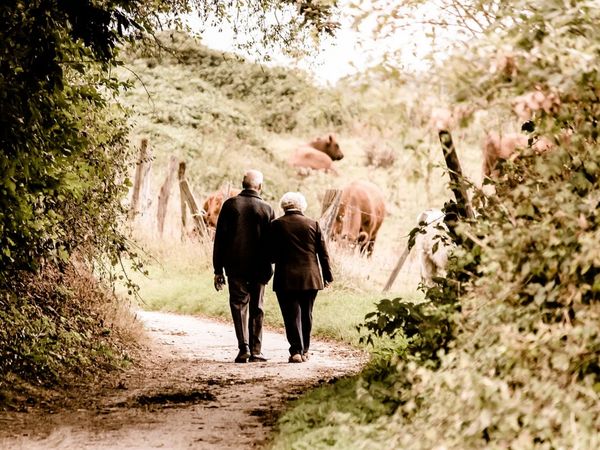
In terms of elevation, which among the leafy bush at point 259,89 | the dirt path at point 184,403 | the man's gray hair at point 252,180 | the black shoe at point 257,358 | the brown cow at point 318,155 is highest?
the leafy bush at point 259,89

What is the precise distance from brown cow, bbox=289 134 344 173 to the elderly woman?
81.1 feet

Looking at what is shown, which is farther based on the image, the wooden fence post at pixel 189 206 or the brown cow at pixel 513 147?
the wooden fence post at pixel 189 206

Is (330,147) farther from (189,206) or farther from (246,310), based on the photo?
(246,310)

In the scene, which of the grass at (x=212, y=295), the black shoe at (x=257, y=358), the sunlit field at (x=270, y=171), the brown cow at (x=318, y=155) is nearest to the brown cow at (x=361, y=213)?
the sunlit field at (x=270, y=171)

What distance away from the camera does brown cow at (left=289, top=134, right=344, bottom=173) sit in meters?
35.4

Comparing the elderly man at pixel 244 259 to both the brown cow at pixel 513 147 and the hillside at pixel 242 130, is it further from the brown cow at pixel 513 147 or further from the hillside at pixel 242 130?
the hillside at pixel 242 130

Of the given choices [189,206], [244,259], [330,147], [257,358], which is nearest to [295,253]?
[244,259]

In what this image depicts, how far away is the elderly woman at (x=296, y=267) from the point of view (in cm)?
1008

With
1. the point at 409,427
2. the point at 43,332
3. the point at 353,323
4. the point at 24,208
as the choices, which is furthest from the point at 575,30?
the point at 353,323

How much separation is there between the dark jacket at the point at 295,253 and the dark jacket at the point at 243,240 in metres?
0.16

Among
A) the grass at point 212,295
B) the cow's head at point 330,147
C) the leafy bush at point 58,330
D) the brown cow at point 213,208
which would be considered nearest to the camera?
the leafy bush at point 58,330

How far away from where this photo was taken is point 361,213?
22.2 meters

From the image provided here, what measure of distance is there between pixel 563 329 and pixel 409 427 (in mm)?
1070

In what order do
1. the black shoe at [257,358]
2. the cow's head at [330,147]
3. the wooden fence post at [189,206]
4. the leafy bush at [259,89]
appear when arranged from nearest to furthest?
1. the black shoe at [257,358]
2. the wooden fence post at [189,206]
3. the cow's head at [330,147]
4. the leafy bush at [259,89]
